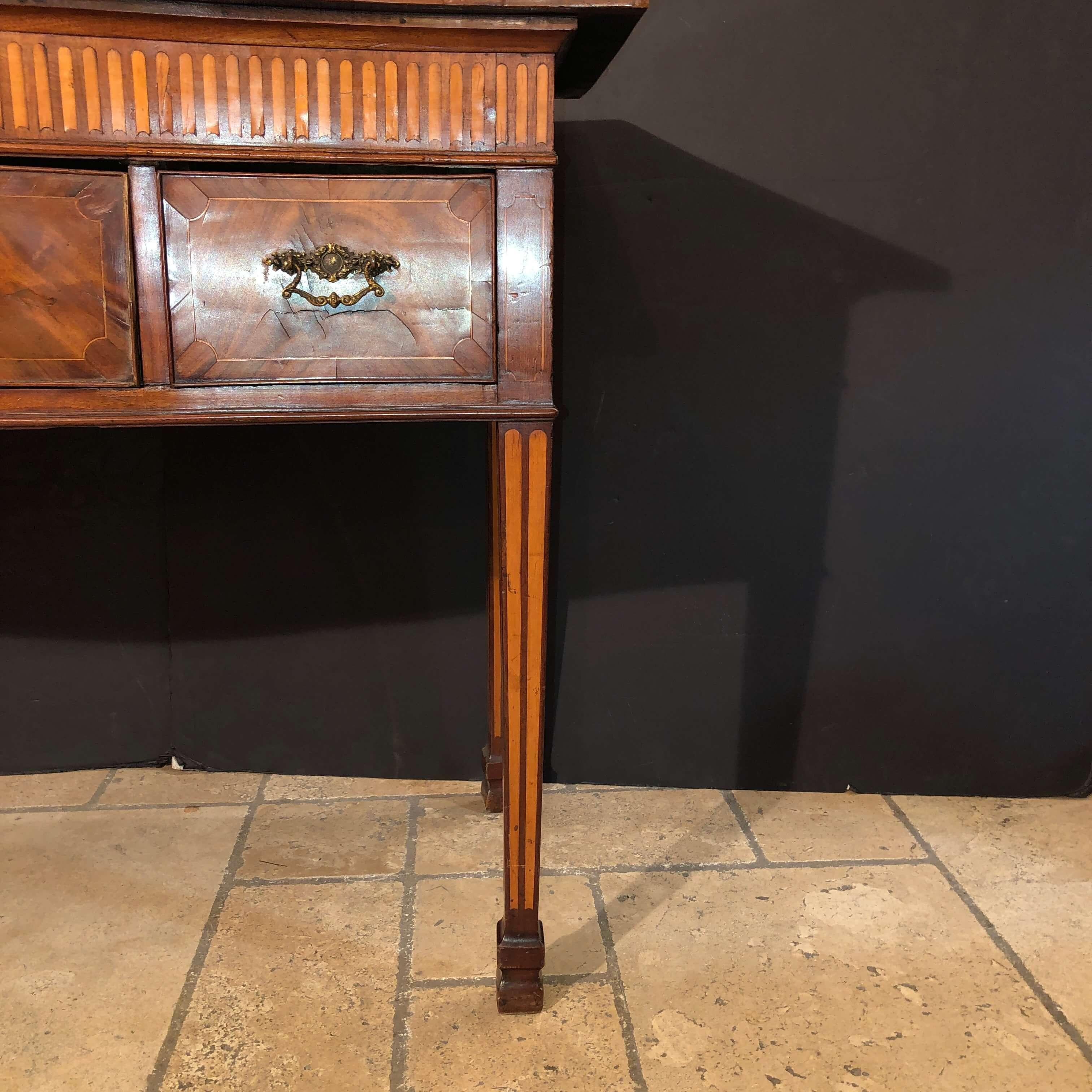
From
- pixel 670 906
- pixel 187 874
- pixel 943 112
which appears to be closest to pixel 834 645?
pixel 670 906

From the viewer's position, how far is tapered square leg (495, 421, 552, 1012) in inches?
50.9

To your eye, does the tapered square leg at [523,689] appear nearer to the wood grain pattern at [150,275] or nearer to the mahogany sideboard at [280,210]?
the mahogany sideboard at [280,210]

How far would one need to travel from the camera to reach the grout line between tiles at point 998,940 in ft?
4.58

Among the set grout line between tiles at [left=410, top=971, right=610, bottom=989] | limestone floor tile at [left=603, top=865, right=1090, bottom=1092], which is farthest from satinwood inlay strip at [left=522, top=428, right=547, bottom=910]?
limestone floor tile at [left=603, top=865, right=1090, bottom=1092]

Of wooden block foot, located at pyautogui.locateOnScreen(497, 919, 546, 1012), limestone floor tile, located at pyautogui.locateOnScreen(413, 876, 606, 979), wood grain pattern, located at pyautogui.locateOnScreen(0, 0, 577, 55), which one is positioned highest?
wood grain pattern, located at pyautogui.locateOnScreen(0, 0, 577, 55)

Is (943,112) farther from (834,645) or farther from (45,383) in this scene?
(45,383)

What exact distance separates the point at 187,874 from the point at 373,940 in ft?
1.31

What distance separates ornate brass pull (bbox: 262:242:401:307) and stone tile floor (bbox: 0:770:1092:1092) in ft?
3.17

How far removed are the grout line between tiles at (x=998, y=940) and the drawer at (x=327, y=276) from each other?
Result: 1216 mm

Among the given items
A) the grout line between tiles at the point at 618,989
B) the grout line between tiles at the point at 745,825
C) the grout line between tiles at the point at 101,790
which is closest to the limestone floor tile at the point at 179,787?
the grout line between tiles at the point at 101,790

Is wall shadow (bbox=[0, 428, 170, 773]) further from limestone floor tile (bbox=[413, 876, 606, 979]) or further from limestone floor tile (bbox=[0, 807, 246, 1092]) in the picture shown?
limestone floor tile (bbox=[413, 876, 606, 979])

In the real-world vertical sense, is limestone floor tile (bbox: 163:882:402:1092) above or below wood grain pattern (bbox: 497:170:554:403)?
below

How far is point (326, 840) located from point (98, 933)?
421 millimetres

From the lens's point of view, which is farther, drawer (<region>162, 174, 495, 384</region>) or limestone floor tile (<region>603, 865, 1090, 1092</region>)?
limestone floor tile (<region>603, 865, 1090, 1092</region>)
